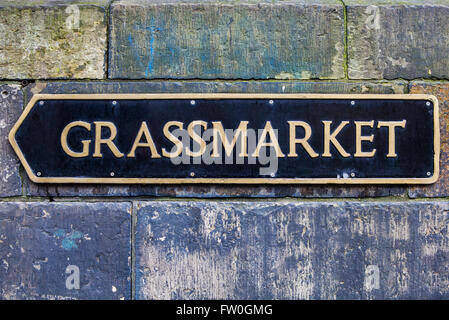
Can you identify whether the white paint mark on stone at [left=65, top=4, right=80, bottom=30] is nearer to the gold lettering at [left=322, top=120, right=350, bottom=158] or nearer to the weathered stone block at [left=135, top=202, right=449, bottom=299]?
the weathered stone block at [left=135, top=202, right=449, bottom=299]

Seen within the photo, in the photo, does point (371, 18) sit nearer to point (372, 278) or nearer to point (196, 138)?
point (196, 138)

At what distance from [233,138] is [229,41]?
0.50m

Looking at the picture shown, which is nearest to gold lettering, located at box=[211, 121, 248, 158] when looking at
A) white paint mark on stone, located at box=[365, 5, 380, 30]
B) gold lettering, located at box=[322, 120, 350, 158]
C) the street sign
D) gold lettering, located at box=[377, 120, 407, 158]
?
the street sign

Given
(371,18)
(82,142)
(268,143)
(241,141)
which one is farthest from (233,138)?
(371,18)

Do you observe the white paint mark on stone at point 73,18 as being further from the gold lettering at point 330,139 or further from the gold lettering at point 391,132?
the gold lettering at point 391,132

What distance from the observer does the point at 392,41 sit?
2.05 meters

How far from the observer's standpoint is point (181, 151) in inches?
78.5

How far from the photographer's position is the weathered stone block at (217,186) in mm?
2020

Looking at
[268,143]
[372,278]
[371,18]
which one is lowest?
[372,278]

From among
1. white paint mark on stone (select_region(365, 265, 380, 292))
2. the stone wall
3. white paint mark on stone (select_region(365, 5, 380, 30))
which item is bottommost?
white paint mark on stone (select_region(365, 265, 380, 292))

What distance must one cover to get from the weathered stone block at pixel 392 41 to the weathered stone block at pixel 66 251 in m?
1.40

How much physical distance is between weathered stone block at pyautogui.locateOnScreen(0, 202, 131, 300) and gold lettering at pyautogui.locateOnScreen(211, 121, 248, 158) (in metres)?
0.54

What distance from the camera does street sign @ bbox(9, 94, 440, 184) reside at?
199 cm

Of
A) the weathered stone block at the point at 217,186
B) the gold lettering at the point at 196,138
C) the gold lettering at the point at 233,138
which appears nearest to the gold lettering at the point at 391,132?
the weathered stone block at the point at 217,186
